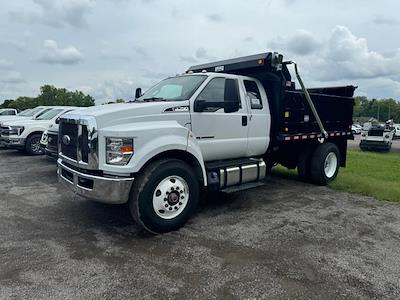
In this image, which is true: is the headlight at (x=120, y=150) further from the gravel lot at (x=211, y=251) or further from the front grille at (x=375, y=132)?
the front grille at (x=375, y=132)

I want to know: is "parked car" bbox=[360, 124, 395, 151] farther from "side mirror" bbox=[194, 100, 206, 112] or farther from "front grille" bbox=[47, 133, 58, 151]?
"side mirror" bbox=[194, 100, 206, 112]

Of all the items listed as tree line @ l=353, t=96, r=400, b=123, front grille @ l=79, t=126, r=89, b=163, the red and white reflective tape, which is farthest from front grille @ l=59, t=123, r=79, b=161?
tree line @ l=353, t=96, r=400, b=123

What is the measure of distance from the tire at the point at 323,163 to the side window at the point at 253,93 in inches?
89.0

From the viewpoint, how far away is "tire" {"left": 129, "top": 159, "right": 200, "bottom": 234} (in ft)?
15.3

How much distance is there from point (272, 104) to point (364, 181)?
3.19m

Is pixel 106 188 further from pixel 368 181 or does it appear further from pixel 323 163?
pixel 368 181


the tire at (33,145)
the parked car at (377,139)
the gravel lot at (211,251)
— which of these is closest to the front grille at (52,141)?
the gravel lot at (211,251)

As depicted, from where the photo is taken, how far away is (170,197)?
4.96 metres

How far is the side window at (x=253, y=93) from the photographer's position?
21.4ft

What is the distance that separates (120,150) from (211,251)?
1.69 m

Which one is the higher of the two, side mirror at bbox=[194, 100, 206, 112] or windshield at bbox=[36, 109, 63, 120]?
side mirror at bbox=[194, 100, 206, 112]

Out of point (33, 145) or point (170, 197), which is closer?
point (170, 197)

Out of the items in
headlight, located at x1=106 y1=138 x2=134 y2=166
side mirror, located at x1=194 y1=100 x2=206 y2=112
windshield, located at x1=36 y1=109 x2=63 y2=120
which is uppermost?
side mirror, located at x1=194 y1=100 x2=206 y2=112

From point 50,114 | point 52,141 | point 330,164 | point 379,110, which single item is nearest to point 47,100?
point 50,114
